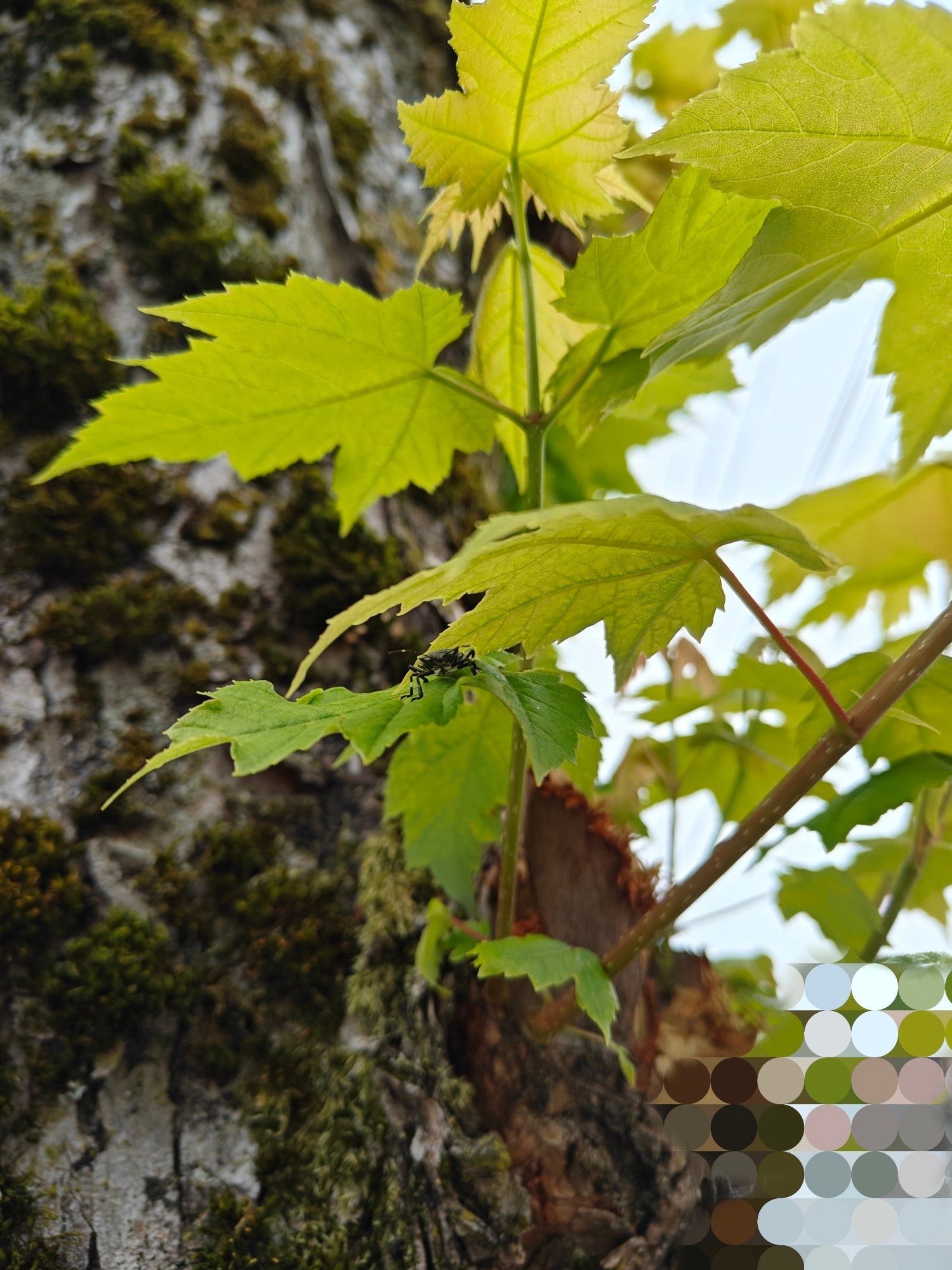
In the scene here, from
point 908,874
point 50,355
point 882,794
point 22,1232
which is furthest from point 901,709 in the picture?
point 50,355

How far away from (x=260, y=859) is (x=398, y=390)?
457 mm

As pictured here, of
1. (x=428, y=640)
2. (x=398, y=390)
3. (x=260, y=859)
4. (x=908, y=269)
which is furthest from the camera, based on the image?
(x=428, y=640)

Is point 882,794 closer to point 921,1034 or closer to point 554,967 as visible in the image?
point 554,967

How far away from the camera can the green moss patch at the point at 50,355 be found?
0.91 metres

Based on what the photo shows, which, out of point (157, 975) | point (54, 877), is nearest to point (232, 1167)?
point (157, 975)

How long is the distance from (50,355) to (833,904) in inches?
38.2

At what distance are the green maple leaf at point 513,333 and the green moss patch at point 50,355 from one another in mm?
418

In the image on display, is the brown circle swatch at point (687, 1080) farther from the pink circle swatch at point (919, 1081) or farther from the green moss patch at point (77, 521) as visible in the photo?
the green moss patch at point (77, 521)

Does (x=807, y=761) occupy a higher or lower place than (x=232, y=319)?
lower

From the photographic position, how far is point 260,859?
2.70 ft

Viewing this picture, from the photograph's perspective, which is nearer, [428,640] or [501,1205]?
[501,1205]

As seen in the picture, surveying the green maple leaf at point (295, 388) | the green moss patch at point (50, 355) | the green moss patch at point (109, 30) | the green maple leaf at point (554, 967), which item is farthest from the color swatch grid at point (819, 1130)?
the green moss patch at point (109, 30)

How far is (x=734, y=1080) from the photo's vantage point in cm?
98

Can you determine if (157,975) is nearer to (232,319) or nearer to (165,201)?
(232,319)
